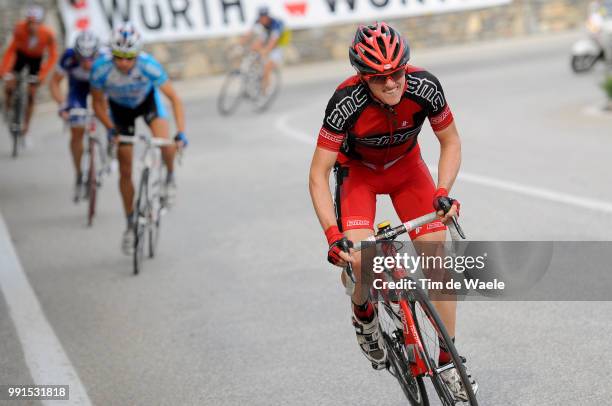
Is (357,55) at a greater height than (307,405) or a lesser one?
greater

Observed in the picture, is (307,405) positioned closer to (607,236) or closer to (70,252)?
(607,236)

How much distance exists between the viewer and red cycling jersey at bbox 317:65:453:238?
5.54 m

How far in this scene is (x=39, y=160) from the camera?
18.1 meters

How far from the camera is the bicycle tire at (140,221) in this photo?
391 inches

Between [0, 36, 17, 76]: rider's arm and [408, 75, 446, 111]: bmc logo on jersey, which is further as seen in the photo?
[0, 36, 17, 76]: rider's arm

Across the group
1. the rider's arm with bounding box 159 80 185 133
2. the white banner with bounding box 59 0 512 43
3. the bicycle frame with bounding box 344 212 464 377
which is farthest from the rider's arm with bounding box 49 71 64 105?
the white banner with bounding box 59 0 512 43

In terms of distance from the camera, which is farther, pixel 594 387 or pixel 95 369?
pixel 95 369

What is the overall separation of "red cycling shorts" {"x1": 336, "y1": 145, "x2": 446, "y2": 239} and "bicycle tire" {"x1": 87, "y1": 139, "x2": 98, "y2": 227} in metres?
6.95

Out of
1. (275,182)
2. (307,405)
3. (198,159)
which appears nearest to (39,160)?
(198,159)

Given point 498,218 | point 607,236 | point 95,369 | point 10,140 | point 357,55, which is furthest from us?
point 10,140

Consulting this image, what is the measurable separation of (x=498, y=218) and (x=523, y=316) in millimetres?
3173

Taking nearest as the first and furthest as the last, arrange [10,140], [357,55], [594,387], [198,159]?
[357,55] → [594,387] → [198,159] → [10,140]

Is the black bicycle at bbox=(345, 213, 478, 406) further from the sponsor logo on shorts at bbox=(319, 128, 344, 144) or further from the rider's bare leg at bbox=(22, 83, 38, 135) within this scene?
the rider's bare leg at bbox=(22, 83, 38, 135)

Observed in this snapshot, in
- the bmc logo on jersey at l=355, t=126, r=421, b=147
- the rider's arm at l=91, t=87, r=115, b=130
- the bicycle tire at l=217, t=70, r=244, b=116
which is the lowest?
the bicycle tire at l=217, t=70, r=244, b=116
